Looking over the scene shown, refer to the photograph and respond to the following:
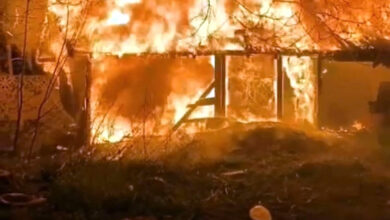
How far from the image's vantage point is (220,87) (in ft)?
46.6

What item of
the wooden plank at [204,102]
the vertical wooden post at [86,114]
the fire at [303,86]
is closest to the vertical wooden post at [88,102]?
the vertical wooden post at [86,114]

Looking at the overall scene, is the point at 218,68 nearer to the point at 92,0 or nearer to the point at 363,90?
the point at 92,0

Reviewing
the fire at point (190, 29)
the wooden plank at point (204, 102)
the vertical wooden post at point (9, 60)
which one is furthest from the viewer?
the wooden plank at point (204, 102)

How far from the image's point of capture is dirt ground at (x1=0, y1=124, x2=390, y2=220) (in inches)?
291

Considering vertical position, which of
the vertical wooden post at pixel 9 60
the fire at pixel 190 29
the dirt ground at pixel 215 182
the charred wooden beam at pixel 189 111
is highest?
the fire at pixel 190 29

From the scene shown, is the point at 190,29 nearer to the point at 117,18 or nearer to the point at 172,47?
the point at 172,47

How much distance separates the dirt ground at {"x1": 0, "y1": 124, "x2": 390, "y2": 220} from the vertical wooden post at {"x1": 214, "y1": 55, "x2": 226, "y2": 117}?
9.26 ft

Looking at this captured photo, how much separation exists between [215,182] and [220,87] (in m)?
5.71

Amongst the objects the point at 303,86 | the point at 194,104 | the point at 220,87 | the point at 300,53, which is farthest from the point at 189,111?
Answer: the point at 303,86

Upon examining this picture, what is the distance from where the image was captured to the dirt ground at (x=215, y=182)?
7402 millimetres

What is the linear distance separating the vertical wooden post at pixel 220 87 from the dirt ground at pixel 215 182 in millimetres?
2821

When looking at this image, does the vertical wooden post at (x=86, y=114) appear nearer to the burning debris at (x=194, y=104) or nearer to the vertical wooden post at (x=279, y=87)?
the burning debris at (x=194, y=104)

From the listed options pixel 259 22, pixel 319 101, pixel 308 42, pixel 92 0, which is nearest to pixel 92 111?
pixel 92 0

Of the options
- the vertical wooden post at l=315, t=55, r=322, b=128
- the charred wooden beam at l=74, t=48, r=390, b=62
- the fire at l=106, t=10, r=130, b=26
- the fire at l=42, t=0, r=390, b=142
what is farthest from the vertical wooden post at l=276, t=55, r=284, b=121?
the fire at l=106, t=10, r=130, b=26
